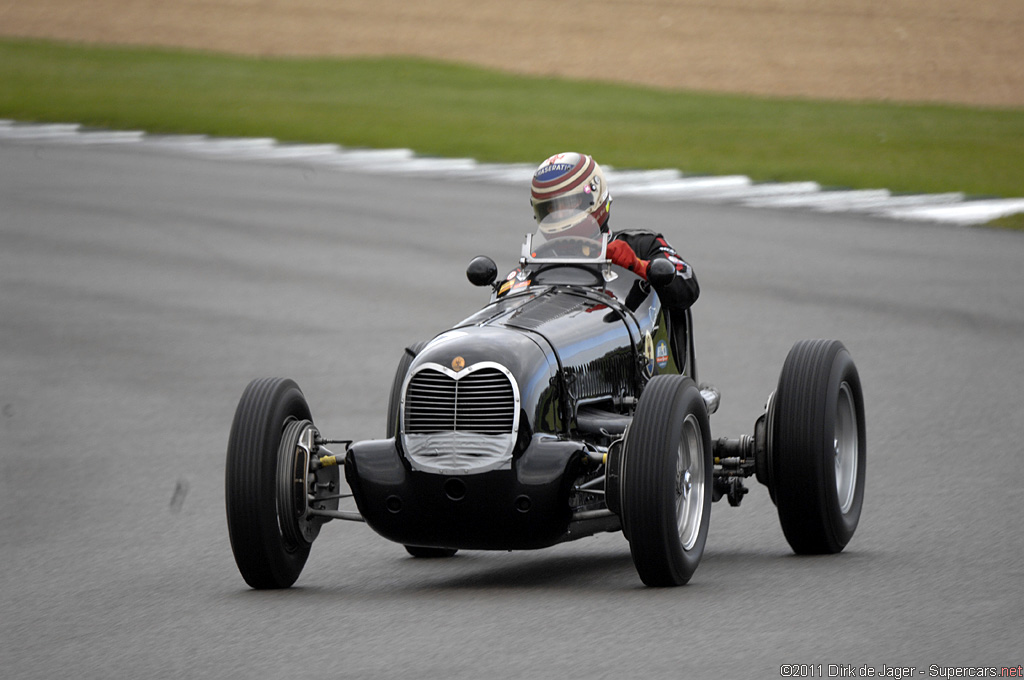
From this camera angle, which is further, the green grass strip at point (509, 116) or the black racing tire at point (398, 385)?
the green grass strip at point (509, 116)

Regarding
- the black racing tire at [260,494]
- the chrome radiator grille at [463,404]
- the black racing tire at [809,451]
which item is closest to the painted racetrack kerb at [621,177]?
the black racing tire at [809,451]

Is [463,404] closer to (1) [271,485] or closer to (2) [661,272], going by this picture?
(1) [271,485]

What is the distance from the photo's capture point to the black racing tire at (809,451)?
23.9 ft

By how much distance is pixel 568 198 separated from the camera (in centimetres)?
813

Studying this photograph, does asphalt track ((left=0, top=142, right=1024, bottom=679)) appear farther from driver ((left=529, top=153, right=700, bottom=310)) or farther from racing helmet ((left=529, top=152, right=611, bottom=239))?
racing helmet ((left=529, top=152, right=611, bottom=239))

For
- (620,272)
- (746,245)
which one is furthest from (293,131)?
(620,272)

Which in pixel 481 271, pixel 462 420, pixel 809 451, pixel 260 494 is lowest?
pixel 260 494

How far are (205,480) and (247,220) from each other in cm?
1127

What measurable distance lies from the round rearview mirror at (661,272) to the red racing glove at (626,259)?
37 centimetres

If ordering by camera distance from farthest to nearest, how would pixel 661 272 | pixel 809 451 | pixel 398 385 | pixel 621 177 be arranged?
1. pixel 621 177
2. pixel 398 385
3. pixel 661 272
4. pixel 809 451

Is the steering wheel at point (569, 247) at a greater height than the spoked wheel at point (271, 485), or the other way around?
the steering wheel at point (569, 247)

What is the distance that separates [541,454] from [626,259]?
5.33ft

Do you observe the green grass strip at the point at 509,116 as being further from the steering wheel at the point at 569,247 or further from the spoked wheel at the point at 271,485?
the spoked wheel at the point at 271,485

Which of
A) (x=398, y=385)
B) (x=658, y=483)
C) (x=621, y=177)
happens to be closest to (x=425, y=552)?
(x=398, y=385)
